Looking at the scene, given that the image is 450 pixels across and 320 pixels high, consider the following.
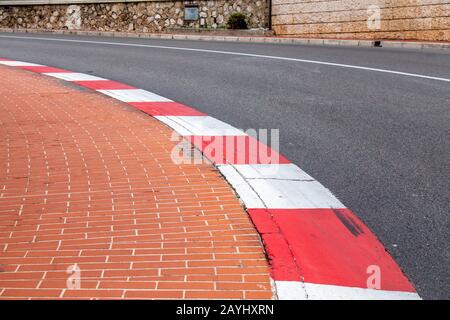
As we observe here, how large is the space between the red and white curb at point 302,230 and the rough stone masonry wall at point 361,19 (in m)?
12.1

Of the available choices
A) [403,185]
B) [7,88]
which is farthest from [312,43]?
[403,185]

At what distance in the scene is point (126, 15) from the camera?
23.5 meters

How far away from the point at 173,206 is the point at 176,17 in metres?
18.8

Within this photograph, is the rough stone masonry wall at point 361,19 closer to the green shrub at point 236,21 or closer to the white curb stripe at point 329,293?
the green shrub at point 236,21

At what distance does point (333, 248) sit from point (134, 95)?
5.71 metres

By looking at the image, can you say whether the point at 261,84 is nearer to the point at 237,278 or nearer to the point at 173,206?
the point at 173,206

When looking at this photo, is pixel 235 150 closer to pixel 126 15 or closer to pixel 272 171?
pixel 272 171

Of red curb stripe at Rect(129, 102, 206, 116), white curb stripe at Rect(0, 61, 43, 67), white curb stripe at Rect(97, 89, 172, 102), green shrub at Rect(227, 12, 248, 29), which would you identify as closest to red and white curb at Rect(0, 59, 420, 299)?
red curb stripe at Rect(129, 102, 206, 116)

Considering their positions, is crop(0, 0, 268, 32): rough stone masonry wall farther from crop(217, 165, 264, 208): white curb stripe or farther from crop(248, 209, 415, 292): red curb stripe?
crop(248, 209, 415, 292): red curb stripe

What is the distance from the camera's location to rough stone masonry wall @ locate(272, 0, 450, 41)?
1717cm

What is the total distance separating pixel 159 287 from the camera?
3.42m

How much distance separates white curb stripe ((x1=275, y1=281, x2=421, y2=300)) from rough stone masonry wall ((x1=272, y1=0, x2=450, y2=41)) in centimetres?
1495

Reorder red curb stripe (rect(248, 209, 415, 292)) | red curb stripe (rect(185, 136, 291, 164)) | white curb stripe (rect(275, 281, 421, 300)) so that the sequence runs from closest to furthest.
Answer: white curb stripe (rect(275, 281, 421, 300)) < red curb stripe (rect(248, 209, 415, 292)) < red curb stripe (rect(185, 136, 291, 164))

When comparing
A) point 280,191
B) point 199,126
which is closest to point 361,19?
point 199,126
